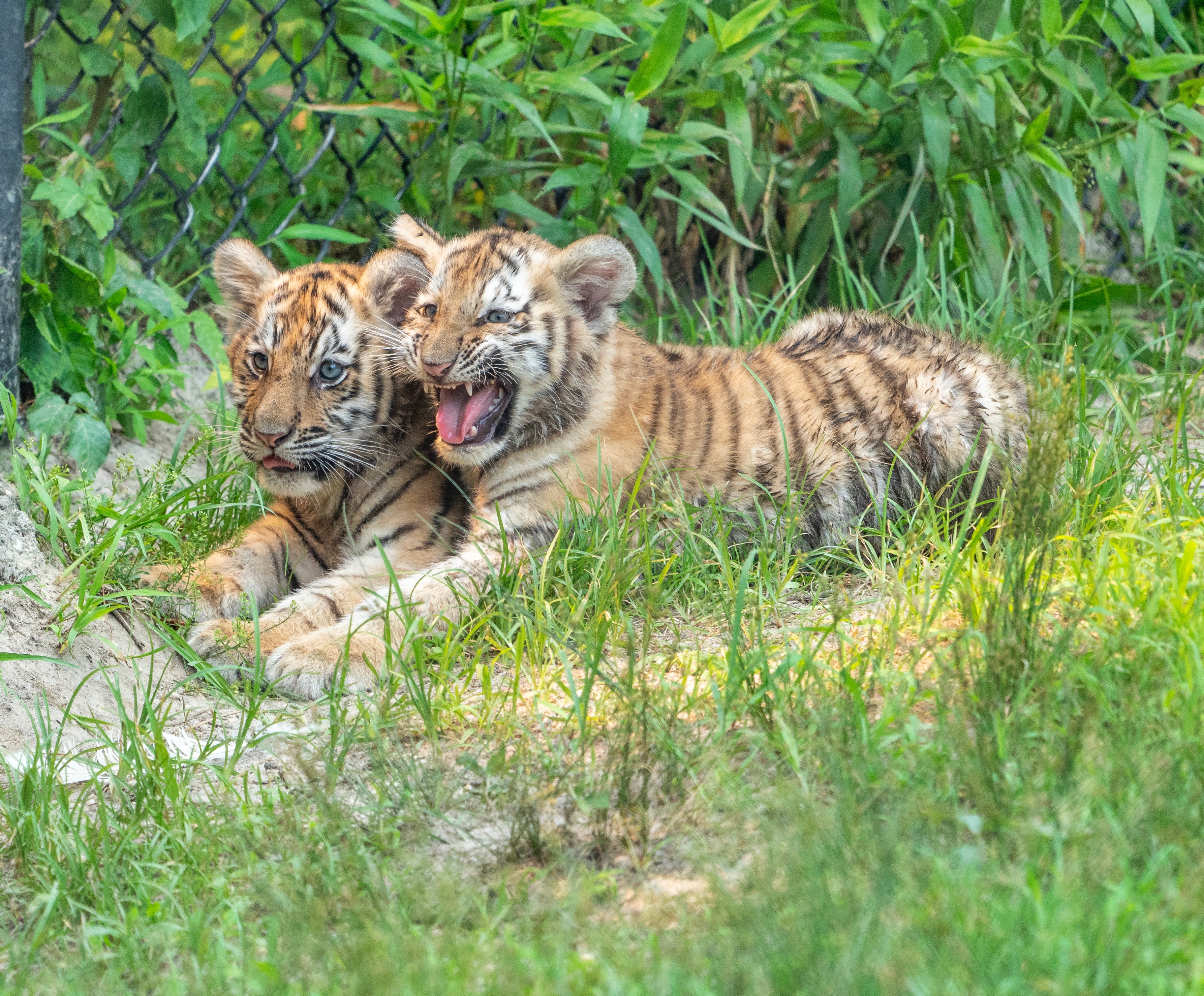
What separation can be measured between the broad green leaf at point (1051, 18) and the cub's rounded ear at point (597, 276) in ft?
6.47

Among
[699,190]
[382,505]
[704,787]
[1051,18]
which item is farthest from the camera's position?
[699,190]

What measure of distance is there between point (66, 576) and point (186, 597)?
12.7 inches

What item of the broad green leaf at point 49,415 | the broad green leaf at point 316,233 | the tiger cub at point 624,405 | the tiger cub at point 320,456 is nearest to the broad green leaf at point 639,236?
the tiger cub at point 624,405

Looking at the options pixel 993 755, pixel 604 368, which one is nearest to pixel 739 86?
pixel 604 368

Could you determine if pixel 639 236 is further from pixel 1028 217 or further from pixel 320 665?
pixel 320 665

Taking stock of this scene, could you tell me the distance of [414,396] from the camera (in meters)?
3.91

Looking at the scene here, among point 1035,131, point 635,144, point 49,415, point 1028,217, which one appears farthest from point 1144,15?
point 49,415

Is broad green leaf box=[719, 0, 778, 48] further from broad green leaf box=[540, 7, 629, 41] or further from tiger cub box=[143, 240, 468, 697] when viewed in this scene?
tiger cub box=[143, 240, 468, 697]

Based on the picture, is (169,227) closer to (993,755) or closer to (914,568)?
(914,568)

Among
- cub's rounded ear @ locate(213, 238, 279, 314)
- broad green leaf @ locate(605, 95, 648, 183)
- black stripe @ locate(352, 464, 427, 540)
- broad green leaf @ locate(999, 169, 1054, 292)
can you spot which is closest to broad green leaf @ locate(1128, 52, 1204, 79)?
broad green leaf @ locate(999, 169, 1054, 292)

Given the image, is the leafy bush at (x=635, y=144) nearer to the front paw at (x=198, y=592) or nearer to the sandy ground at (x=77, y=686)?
the front paw at (x=198, y=592)

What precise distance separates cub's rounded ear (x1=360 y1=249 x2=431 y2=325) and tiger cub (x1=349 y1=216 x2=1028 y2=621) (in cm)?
2

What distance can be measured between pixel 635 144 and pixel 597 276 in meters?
1.02

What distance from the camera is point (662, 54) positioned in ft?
14.4
